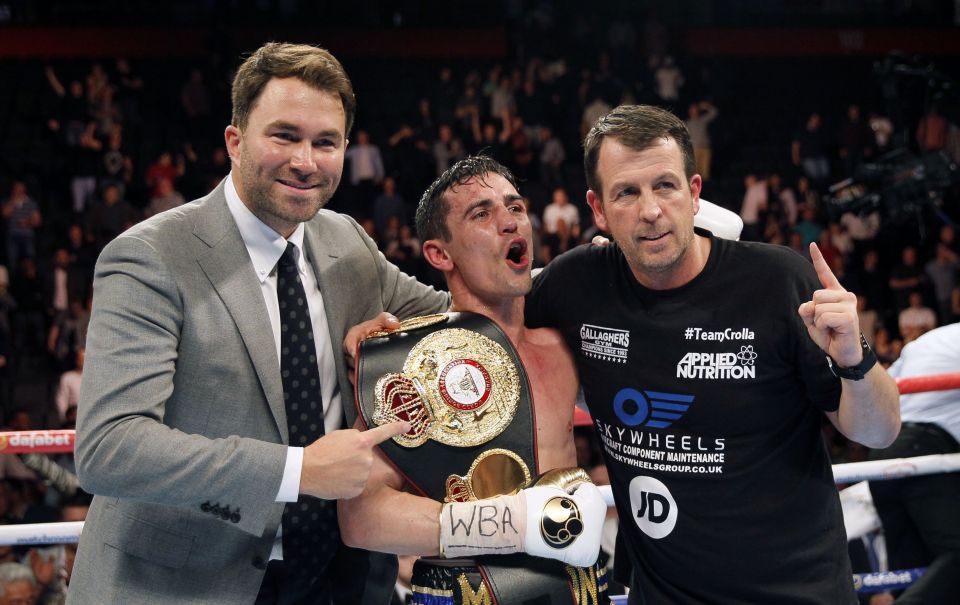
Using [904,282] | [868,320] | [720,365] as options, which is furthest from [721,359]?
[904,282]

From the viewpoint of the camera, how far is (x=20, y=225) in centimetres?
913

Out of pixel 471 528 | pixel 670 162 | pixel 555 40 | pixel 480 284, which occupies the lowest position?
pixel 471 528

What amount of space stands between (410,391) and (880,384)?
37.6 inches

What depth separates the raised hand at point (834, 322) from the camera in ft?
5.86

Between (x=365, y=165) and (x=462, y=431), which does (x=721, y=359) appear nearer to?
(x=462, y=431)

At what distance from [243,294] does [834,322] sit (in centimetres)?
115

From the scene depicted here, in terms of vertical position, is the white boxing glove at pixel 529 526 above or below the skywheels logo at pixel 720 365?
below

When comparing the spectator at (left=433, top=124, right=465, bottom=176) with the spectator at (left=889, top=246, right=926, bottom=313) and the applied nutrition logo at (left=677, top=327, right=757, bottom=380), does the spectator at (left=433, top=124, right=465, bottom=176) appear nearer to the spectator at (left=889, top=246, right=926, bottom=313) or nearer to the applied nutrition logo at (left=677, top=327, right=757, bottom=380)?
the spectator at (left=889, top=246, right=926, bottom=313)

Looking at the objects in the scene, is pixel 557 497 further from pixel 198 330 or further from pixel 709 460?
pixel 198 330

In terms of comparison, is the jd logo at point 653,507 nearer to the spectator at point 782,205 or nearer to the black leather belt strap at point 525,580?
the black leather belt strap at point 525,580

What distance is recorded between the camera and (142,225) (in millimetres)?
1945

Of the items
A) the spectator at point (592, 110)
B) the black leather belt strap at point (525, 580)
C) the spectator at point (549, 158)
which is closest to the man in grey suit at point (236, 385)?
the black leather belt strap at point (525, 580)

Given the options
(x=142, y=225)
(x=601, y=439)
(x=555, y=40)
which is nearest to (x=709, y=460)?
(x=601, y=439)

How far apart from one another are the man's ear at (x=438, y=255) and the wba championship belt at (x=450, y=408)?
205mm
